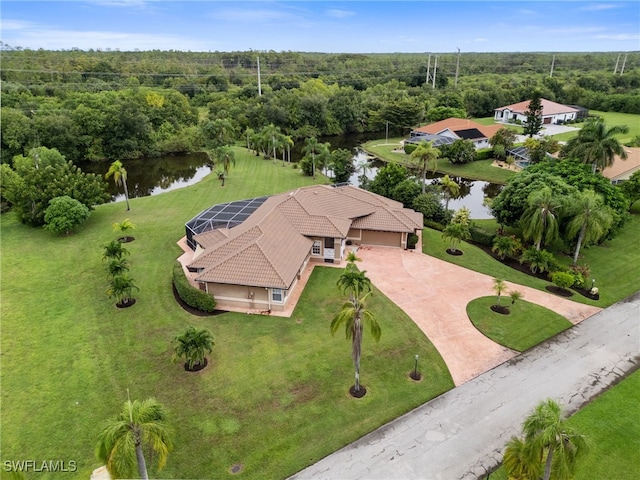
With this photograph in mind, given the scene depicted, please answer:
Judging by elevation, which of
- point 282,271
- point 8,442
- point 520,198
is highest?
point 520,198

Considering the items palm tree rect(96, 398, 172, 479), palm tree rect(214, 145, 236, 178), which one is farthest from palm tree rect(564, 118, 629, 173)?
palm tree rect(96, 398, 172, 479)

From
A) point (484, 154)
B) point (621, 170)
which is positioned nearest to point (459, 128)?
point (484, 154)

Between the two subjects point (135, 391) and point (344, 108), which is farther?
point (344, 108)

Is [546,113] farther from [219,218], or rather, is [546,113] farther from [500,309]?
[219,218]

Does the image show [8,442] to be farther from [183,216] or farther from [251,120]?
[251,120]

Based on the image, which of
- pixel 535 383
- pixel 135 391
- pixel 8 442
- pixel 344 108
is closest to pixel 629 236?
pixel 535 383

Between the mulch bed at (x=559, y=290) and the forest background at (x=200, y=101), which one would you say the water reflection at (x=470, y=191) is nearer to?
the mulch bed at (x=559, y=290)

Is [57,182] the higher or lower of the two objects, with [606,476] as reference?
higher
